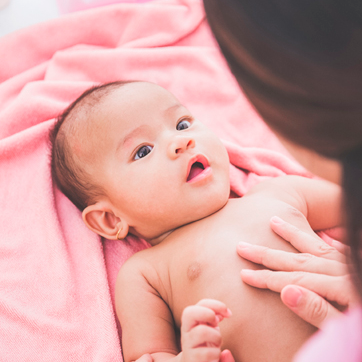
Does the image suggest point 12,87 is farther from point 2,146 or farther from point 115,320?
point 115,320

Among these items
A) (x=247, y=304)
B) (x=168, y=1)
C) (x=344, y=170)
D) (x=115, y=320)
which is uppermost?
(x=344, y=170)

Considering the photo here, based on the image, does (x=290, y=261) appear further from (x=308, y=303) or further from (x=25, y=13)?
(x=25, y=13)

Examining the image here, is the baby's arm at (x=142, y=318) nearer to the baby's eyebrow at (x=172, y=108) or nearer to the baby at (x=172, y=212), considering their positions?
the baby at (x=172, y=212)

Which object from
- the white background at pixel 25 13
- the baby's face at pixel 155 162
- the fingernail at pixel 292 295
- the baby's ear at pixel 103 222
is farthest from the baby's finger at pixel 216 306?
the white background at pixel 25 13

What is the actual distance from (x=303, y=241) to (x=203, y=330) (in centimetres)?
36

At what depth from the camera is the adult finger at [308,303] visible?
0.78 m

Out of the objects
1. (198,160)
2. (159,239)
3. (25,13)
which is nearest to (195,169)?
(198,160)

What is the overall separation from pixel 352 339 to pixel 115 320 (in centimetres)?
73

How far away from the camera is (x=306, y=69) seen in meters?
0.51

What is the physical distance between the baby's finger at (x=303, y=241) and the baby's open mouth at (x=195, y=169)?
0.25m

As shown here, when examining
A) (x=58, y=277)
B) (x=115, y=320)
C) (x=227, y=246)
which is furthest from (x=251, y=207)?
(x=58, y=277)

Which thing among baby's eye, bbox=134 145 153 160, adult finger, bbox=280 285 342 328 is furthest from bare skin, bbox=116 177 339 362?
baby's eye, bbox=134 145 153 160

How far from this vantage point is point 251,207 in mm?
1138

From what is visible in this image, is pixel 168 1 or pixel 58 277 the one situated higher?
pixel 168 1
